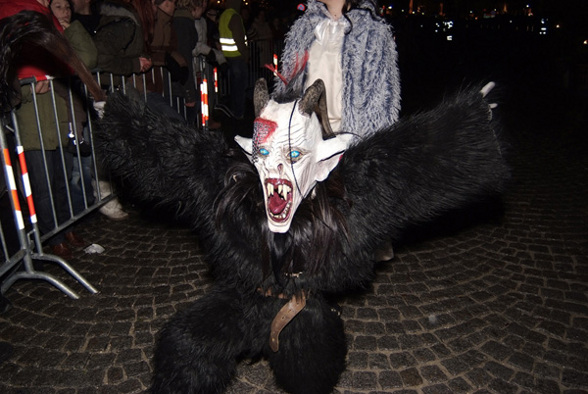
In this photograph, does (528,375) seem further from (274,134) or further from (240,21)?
(240,21)

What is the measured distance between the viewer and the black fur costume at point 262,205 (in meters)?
2.06

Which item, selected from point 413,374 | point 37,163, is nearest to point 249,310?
point 413,374

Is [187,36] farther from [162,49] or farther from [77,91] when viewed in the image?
[77,91]

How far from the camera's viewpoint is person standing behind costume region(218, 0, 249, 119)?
8.73m

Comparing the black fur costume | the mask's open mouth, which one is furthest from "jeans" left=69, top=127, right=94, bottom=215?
the mask's open mouth

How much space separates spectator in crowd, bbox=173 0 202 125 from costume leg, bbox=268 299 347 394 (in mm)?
4748

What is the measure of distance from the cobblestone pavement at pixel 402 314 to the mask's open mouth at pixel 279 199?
1.40m

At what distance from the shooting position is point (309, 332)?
2424 millimetres

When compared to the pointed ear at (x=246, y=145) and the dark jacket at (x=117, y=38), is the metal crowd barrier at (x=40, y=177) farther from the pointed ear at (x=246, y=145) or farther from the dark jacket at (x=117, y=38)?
the pointed ear at (x=246, y=145)

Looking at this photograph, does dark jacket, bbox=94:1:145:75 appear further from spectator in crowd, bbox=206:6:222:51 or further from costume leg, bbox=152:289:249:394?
spectator in crowd, bbox=206:6:222:51

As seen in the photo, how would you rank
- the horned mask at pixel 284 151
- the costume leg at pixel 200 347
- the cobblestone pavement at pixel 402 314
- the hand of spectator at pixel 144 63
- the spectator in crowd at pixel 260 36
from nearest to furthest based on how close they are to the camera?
1. the horned mask at pixel 284 151
2. the costume leg at pixel 200 347
3. the cobblestone pavement at pixel 402 314
4. the hand of spectator at pixel 144 63
5. the spectator in crowd at pixel 260 36

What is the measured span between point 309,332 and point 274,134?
1087 mm

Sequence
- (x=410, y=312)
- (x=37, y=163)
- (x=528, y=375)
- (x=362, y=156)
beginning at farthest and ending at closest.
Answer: (x=37, y=163), (x=410, y=312), (x=528, y=375), (x=362, y=156)

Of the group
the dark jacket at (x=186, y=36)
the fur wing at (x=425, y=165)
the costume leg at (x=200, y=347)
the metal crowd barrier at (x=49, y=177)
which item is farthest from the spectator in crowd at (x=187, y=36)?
the fur wing at (x=425, y=165)
